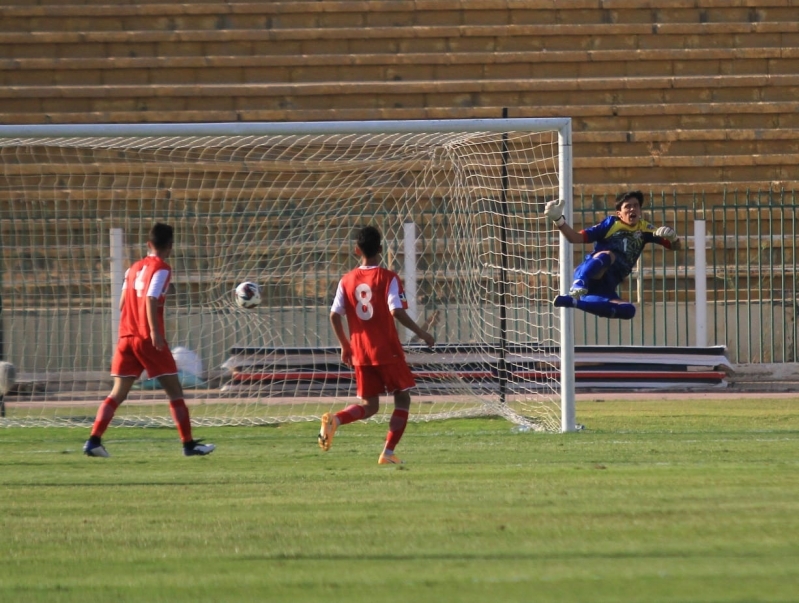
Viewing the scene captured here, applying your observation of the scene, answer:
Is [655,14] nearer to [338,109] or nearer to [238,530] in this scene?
[338,109]

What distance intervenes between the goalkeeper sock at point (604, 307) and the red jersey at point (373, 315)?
6.57ft

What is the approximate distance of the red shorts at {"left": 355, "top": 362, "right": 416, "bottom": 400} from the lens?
27.1 ft

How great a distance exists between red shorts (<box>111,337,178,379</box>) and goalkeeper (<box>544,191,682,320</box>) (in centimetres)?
302

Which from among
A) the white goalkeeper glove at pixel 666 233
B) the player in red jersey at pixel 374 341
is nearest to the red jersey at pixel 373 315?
the player in red jersey at pixel 374 341

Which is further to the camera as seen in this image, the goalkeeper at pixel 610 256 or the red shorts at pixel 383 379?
the goalkeeper at pixel 610 256

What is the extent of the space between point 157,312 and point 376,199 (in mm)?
7924

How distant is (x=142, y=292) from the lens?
8.66 meters

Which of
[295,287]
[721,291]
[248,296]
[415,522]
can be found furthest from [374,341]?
[721,291]

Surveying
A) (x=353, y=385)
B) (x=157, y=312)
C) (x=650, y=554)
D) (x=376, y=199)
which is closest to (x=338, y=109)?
(x=376, y=199)

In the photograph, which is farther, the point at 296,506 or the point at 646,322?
the point at 646,322

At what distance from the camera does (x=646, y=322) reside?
1725 centimetres

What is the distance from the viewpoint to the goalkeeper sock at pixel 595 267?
9727 millimetres

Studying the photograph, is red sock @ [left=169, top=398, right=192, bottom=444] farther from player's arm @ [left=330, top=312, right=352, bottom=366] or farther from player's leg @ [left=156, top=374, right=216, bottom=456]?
player's arm @ [left=330, top=312, right=352, bottom=366]

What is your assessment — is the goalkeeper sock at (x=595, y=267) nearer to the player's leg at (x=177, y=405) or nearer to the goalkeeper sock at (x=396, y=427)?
the goalkeeper sock at (x=396, y=427)
